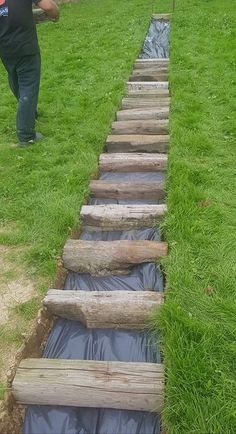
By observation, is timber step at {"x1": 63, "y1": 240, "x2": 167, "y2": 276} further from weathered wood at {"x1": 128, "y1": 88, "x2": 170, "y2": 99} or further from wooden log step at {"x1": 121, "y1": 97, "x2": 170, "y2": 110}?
weathered wood at {"x1": 128, "y1": 88, "x2": 170, "y2": 99}

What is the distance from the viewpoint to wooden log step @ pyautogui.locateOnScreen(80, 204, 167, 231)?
13.6 ft

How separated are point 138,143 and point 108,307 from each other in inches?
122

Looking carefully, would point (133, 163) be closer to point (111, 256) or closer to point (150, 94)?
point (111, 256)

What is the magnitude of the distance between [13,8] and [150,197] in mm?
2918

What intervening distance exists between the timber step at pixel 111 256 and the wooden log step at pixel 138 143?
88.0 inches

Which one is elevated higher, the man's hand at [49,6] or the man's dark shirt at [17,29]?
the man's hand at [49,6]

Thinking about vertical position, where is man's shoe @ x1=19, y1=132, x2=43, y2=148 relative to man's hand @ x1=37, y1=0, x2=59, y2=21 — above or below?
below

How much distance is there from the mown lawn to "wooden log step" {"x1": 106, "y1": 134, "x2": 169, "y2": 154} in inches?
6.5

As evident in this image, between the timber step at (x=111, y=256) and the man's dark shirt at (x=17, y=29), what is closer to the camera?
the timber step at (x=111, y=256)

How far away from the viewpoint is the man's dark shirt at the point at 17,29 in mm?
5113

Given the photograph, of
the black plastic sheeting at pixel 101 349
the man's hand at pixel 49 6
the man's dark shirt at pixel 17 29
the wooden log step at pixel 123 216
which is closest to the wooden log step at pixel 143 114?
the man's dark shirt at pixel 17 29

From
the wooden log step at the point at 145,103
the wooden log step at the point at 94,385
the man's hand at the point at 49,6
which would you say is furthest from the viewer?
the wooden log step at the point at 145,103

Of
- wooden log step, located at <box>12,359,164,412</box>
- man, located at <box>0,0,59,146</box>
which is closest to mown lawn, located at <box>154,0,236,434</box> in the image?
wooden log step, located at <box>12,359,164,412</box>

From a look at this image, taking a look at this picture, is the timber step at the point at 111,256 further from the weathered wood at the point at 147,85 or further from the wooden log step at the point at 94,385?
the weathered wood at the point at 147,85
